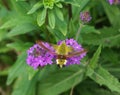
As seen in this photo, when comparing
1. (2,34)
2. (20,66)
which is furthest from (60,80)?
(2,34)

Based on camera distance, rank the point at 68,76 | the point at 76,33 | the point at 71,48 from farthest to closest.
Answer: the point at 68,76 < the point at 76,33 < the point at 71,48

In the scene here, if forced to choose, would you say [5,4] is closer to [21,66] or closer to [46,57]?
[21,66]

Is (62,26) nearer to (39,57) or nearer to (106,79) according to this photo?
(39,57)

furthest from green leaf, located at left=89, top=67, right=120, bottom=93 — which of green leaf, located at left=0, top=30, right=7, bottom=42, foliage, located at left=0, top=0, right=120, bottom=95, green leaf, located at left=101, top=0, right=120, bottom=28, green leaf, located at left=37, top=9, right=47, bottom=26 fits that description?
green leaf, located at left=0, top=30, right=7, bottom=42

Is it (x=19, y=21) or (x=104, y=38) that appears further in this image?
(x=104, y=38)

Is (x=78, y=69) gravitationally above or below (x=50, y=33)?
below

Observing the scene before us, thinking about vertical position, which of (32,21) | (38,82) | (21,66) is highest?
(32,21)

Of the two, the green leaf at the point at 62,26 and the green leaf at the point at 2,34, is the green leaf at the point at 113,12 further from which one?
the green leaf at the point at 2,34

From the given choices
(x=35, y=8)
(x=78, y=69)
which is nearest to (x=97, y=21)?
(x=78, y=69)

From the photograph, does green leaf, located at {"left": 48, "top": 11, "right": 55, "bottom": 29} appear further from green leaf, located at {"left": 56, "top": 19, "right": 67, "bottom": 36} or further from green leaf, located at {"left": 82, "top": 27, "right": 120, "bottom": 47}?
green leaf, located at {"left": 82, "top": 27, "right": 120, "bottom": 47}
